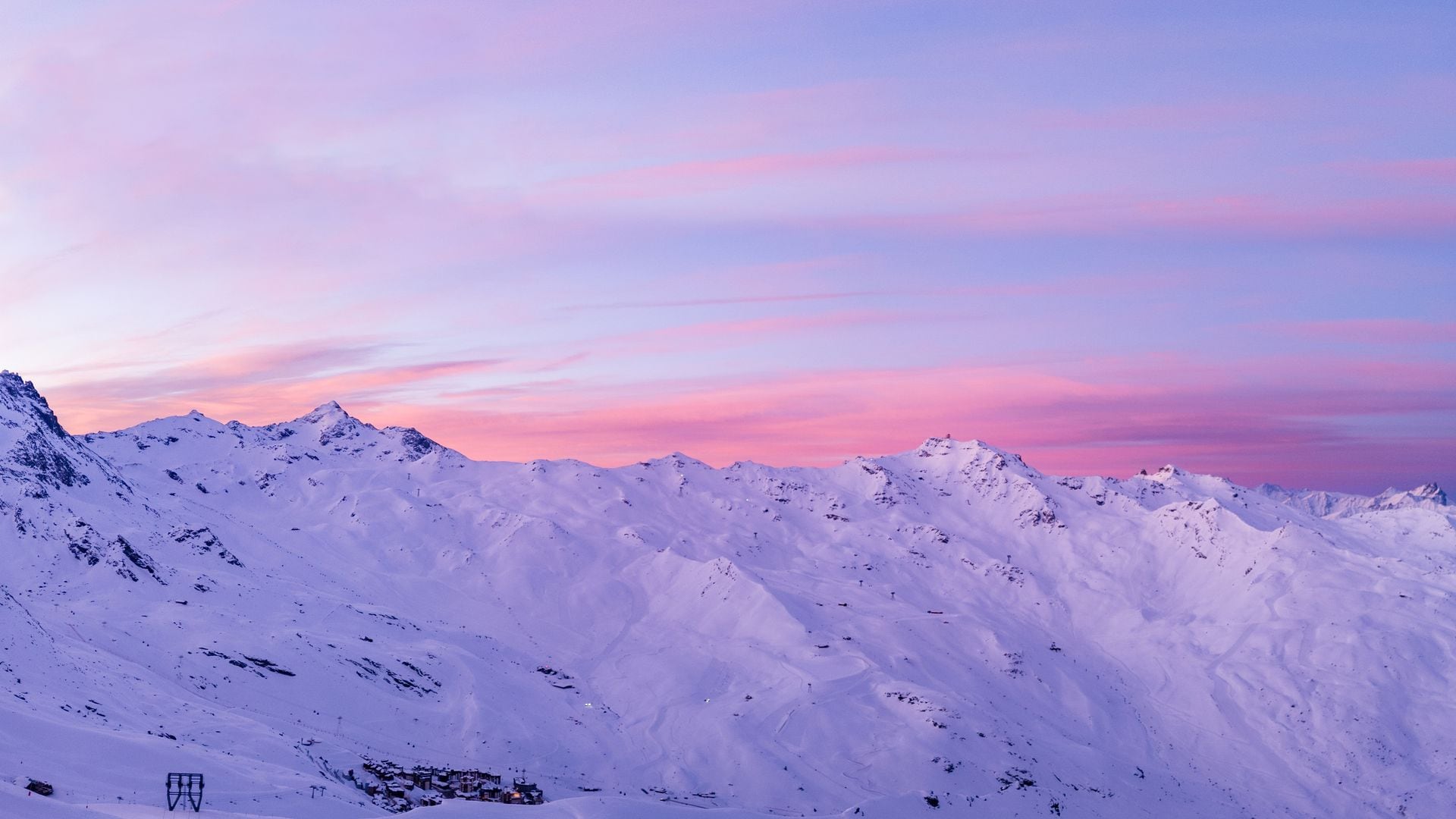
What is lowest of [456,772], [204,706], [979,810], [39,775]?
[979,810]

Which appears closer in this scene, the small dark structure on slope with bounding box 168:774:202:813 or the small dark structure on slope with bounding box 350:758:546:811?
the small dark structure on slope with bounding box 168:774:202:813

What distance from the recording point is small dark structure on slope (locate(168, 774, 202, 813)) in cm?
9356

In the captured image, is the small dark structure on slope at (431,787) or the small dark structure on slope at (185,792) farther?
the small dark structure on slope at (431,787)

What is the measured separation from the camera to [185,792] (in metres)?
105

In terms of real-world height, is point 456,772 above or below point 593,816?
below

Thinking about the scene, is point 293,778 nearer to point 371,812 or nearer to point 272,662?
point 371,812

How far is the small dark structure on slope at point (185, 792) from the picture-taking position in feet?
307

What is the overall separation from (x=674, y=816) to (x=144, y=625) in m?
116

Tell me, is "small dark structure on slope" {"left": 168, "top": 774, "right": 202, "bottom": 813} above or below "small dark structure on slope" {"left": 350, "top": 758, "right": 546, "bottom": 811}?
above

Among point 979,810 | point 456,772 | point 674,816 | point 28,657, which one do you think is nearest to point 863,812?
point 979,810

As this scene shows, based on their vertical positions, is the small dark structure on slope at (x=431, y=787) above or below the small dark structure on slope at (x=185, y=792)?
below

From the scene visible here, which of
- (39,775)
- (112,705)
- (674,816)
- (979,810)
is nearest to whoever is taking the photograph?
(39,775)

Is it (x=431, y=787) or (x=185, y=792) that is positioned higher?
(x=185, y=792)

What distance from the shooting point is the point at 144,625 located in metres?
192
